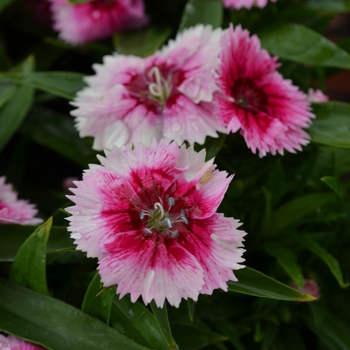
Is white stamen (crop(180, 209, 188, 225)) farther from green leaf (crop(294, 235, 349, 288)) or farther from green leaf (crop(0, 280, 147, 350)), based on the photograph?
green leaf (crop(294, 235, 349, 288))

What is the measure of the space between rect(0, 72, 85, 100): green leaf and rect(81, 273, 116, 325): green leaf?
43cm

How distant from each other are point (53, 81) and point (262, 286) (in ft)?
2.03

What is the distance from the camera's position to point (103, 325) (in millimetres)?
718

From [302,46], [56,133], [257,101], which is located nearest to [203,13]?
[302,46]

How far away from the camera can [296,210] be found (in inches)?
36.8

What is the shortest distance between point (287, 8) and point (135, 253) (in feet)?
2.90

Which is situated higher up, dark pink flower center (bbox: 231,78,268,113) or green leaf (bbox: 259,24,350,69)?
dark pink flower center (bbox: 231,78,268,113)

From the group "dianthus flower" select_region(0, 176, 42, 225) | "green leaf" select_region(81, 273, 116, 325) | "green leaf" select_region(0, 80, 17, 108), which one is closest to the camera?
"green leaf" select_region(81, 273, 116, 325)

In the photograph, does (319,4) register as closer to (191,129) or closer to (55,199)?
(191,129)

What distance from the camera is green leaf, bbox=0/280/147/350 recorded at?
70cm

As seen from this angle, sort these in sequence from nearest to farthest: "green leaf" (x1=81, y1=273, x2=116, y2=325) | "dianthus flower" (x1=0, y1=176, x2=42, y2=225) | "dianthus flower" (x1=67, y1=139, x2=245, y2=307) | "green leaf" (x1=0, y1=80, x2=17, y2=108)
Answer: "dianthus flower" (x1=67, y1=139, x2=245, y2=307), "green leaf" (x1=81, y1=273, x2=116, y2=325), "dianthus flower" (x1=0, y1=176, x2=42, y2=225), "green leaf" (x1=0, y1=80, x2=17, y2=108)

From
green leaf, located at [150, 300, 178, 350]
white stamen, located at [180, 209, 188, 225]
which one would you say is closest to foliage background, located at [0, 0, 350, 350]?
green leaf, located at [150, 300, 178, 350]

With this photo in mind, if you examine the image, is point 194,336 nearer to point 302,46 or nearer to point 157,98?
point 157,98

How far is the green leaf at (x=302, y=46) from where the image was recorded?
1.06 m
